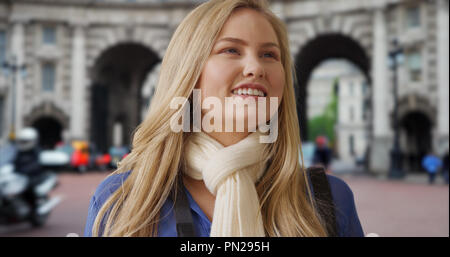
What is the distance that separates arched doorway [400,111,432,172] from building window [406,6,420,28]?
14.8 ft

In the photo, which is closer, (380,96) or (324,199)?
(324,199)

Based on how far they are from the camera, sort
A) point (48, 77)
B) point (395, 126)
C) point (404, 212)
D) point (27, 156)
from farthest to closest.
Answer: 1. point (48, 77)
2. point (395, 126)
3. point (404, 212)
4. point (27, 156)

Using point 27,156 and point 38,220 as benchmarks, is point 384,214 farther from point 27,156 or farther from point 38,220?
point 27,156

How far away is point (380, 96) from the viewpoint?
2302cm

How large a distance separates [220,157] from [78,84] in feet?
88.8

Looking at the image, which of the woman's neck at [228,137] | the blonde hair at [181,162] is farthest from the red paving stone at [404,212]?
the woman's neck at [228,137]

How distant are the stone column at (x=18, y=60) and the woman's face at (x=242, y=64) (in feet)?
87.1

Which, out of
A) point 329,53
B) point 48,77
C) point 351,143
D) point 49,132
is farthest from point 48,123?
point 351,143

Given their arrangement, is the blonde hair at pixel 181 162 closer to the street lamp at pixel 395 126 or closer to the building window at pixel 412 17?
the street lamp at pixel 395 126

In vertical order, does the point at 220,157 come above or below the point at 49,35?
below

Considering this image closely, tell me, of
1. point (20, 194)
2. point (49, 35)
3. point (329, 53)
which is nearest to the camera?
point (20, 194)

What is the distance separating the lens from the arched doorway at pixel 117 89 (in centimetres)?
2765

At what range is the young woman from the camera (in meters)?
1.37

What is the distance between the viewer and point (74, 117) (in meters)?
26.7
